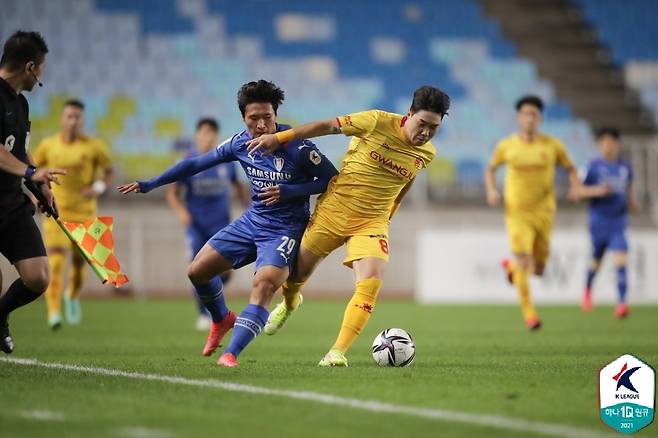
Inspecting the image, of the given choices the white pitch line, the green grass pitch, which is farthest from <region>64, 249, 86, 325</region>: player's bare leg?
the white pitch line

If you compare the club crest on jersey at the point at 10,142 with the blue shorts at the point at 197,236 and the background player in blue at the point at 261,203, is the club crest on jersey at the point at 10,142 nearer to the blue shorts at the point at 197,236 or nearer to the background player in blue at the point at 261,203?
the background player in blue at the point at 261,203

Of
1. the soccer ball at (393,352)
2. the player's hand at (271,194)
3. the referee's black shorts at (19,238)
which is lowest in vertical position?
the soccer ball at (393,352)

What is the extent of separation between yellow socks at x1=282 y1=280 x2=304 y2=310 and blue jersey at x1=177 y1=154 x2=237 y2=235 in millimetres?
4738

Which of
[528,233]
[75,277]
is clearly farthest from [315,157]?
[75,277]

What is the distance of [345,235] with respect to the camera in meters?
7.83

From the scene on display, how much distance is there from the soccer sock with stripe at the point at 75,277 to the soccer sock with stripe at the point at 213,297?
497 cm

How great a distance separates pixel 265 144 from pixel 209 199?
6347mm

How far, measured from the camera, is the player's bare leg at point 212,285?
785 centimetres

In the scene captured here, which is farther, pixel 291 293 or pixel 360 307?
pixel 291 293

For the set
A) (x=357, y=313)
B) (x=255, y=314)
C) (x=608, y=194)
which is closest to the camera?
(x=255, y=314)

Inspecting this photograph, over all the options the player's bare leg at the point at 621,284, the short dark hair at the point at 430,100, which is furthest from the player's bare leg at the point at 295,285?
the player's bare leg at the point at 621,284

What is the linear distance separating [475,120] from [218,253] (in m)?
16.6

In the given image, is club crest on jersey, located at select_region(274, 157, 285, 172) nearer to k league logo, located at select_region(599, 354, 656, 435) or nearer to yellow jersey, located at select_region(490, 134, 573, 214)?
k league logo, located at select_region(599, 354, 656, 435)

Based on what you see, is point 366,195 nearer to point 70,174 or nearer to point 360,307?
point 360,307
